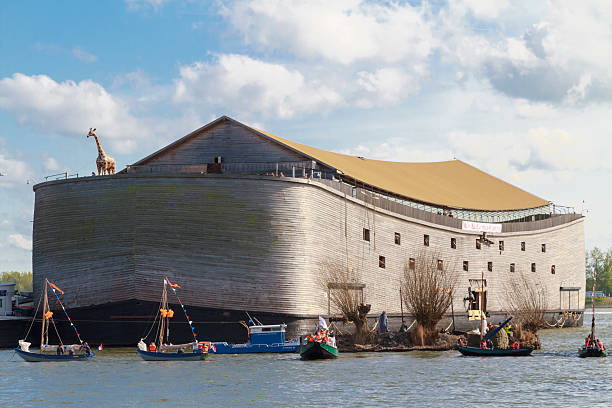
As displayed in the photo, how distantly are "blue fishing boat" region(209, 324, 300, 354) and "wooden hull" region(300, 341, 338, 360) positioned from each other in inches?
147

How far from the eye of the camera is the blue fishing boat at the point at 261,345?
4822cm

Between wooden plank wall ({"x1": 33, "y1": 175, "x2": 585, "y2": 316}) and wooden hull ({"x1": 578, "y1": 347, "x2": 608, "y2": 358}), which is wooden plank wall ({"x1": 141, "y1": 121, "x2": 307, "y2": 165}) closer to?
wooden plank wall ({"x1": 33, "y1": 175, "x2": 585, "y2": 316})

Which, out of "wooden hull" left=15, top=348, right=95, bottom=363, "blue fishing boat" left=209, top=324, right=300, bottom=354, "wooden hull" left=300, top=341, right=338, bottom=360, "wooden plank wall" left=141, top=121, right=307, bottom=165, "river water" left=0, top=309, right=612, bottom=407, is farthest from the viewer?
"wooden plank wall" left=141, top=121, right=307, bottom=165

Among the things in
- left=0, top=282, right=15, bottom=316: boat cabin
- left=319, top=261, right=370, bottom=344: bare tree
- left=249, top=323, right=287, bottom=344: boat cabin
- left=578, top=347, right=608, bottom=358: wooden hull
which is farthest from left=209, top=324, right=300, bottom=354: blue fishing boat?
left=0, top=282, right=15, bottom=316: boat cabin

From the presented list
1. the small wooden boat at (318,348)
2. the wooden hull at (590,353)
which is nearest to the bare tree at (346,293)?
the small wooden boat at (318,348)

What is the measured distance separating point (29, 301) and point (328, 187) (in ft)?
68.7

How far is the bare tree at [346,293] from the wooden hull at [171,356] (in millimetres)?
11283

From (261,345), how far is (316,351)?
15.7ft

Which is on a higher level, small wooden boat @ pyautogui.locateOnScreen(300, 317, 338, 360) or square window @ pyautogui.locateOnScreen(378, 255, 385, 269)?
square window @ pyautogui.locateOnScreen(378, 255, 385, 269)

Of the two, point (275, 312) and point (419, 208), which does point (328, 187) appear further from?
point (419, 208)

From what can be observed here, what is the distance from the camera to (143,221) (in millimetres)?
51875

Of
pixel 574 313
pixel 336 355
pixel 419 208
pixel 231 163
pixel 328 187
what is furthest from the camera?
pixel 574 313

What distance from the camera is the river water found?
30.9 meters

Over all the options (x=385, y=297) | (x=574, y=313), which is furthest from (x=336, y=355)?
(x=574, y=313)
